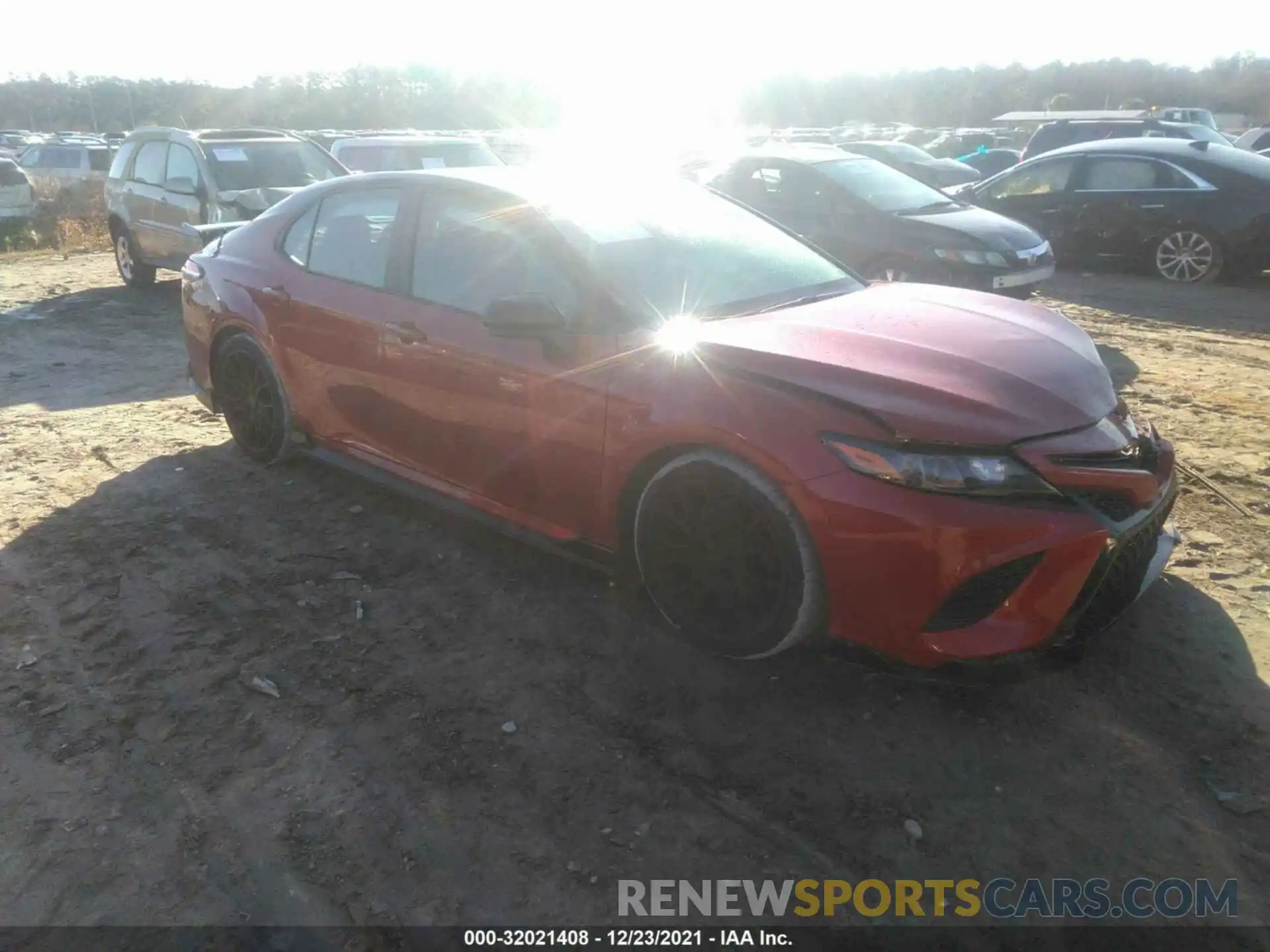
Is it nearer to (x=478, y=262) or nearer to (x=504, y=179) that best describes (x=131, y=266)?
(x=504, y=179)

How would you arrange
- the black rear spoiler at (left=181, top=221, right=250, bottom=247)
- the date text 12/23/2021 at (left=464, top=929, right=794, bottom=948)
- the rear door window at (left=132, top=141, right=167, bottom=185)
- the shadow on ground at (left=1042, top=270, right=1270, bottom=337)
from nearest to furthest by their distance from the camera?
1. the date text 12/23/2021 at (left=464, top=929, right=794, bottom=948)
2. the shadow on ground at (left=1042, top=270, right=1270, bottom=337)
3. the black rear spoiler at (left=181, top=221, right=250, bottom=247)
4. the rear door window at (left=132, top=141, right=167, bottom=185)

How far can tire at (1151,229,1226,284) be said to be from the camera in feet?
33.7

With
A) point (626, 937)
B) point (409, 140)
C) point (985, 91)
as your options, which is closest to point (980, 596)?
Answer: point (626, 937)

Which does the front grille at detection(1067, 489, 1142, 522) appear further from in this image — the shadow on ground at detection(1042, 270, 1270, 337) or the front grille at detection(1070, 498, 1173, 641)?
the shadow on ground at detection(1042, 270, 1270, 337)

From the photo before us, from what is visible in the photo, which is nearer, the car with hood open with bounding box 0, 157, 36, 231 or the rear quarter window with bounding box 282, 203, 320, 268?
the rear quarter window with bounding box 282, 203, 320, 268

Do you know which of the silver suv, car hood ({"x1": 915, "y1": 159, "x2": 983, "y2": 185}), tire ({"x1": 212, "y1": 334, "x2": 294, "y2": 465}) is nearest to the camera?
tire ({"x1": 212, "y1": 334, "x2": 294, "y2": 465})

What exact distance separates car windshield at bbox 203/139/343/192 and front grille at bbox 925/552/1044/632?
867 centimetres

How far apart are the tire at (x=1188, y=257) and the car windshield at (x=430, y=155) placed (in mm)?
7379

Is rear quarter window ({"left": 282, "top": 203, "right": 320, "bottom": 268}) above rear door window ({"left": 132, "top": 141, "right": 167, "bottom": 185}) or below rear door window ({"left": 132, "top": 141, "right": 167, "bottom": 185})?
below

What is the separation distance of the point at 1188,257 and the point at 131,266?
11.5 meters

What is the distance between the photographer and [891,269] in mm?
8539

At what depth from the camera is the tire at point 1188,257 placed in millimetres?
10258

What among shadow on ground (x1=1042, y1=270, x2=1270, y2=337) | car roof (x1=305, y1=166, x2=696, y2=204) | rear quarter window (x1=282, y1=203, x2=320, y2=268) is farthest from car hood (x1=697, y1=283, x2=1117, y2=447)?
shadow on ground (x1=1042, y1=270, x2=1270, y2=337)

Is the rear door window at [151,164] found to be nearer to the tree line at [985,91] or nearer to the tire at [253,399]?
the tire at [253,399]
